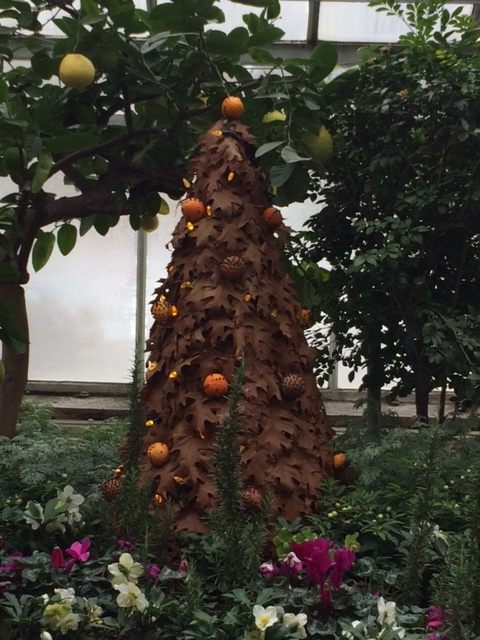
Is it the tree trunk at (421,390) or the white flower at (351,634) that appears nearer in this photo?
the white flower at (351,634)

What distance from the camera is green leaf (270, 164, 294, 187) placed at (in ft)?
7.91

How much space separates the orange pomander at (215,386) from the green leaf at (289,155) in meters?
0.71

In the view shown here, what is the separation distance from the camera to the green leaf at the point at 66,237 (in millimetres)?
3271

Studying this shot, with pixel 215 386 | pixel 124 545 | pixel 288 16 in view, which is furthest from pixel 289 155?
pixel 288 16

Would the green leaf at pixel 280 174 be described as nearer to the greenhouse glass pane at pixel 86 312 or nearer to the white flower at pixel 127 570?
the white flower at pixel 127 570

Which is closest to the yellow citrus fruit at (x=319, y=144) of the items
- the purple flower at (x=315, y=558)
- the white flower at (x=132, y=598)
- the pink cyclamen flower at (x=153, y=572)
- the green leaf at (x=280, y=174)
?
the green leaf at (x=280, y=174)

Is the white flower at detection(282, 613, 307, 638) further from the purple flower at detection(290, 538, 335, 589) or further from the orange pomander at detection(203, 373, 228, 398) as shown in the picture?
the orange pomander at detection(203, 373, 228, 398)

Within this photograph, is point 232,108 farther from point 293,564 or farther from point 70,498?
point 293,564

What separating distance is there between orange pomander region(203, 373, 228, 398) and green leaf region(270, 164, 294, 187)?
0.65 m

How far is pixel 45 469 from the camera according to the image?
238 cm

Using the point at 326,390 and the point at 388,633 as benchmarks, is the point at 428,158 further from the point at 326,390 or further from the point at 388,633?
the point at 326,390

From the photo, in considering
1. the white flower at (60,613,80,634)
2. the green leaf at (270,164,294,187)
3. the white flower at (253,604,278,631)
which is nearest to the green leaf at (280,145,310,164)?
the green leaf at (270,164,294,187)

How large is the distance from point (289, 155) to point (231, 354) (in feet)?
2.16

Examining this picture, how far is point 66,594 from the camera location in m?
1.76
